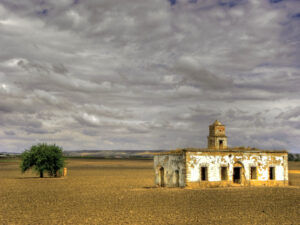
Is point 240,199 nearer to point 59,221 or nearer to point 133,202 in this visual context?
point 133,202

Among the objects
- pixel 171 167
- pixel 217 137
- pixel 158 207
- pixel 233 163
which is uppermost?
pixel 217 137

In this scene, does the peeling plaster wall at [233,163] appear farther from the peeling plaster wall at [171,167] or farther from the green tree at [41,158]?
the green tree at [41,158]

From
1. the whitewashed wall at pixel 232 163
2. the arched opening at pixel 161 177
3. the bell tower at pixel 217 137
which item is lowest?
the arched opening at pixel 161 177

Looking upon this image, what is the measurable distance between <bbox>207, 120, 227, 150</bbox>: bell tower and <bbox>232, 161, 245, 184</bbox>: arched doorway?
2601 millimetres

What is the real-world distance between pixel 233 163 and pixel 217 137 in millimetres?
3637

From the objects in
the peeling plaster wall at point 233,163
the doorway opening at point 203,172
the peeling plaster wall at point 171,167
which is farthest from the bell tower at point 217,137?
the peeling plaster wall at point 171,167

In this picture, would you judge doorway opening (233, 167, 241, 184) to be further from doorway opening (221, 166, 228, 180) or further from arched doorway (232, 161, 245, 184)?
doorway opening (221, 166, 228, 180)

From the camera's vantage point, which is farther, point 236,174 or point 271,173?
point 236,174

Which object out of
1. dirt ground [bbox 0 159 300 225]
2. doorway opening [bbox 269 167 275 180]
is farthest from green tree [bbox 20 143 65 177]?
doorway opening [bbox 269 167 275 180]

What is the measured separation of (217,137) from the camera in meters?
36.0

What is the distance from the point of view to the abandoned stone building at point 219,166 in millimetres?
32219

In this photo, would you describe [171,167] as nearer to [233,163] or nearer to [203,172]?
[203,172]

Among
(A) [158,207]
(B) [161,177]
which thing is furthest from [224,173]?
(A) [158,207]

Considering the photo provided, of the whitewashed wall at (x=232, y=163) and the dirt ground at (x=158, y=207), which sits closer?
the dirt ground at (x=158, y=207)
